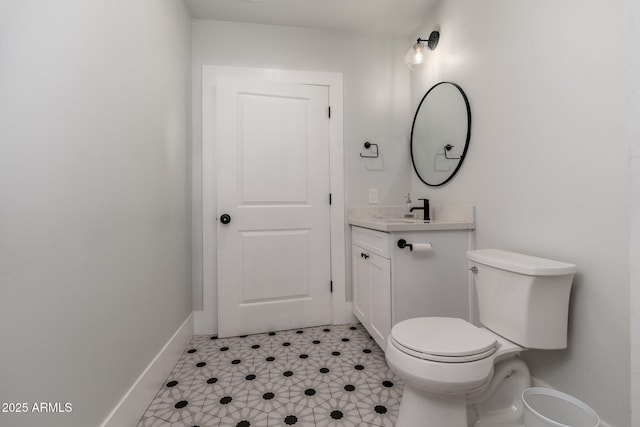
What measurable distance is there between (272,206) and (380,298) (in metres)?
1.04

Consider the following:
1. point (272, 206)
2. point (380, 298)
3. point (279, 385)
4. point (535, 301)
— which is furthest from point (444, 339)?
point (272, 206)

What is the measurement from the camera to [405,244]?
1.56 meters

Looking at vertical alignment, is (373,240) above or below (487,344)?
above

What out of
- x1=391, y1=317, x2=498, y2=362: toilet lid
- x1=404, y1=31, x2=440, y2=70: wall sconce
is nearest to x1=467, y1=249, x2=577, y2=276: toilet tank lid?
x1=391, y1=317, x2=498, y2=362: toilet lid

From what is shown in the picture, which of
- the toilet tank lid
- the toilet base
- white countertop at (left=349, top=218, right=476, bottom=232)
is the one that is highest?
white countertop at (left=349, top=218, right=476, bottom=232)

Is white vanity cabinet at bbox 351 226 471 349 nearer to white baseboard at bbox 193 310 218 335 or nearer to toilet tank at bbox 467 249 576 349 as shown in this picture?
toilet tank at bbox 467 249 576 349

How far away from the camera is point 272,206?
2.17m

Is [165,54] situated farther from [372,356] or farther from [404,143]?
[372,356]

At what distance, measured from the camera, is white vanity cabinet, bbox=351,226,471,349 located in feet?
5.18

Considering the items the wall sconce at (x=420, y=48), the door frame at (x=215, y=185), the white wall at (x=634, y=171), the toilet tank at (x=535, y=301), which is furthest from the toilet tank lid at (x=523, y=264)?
the wall sconce at (x=420, y=48)

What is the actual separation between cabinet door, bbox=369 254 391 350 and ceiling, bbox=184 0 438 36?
179 centimetres

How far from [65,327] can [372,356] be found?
1.54m

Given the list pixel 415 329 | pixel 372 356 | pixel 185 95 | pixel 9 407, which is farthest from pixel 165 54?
pixel 372 356

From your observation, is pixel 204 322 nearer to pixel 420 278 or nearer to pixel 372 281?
pixel 372 281
